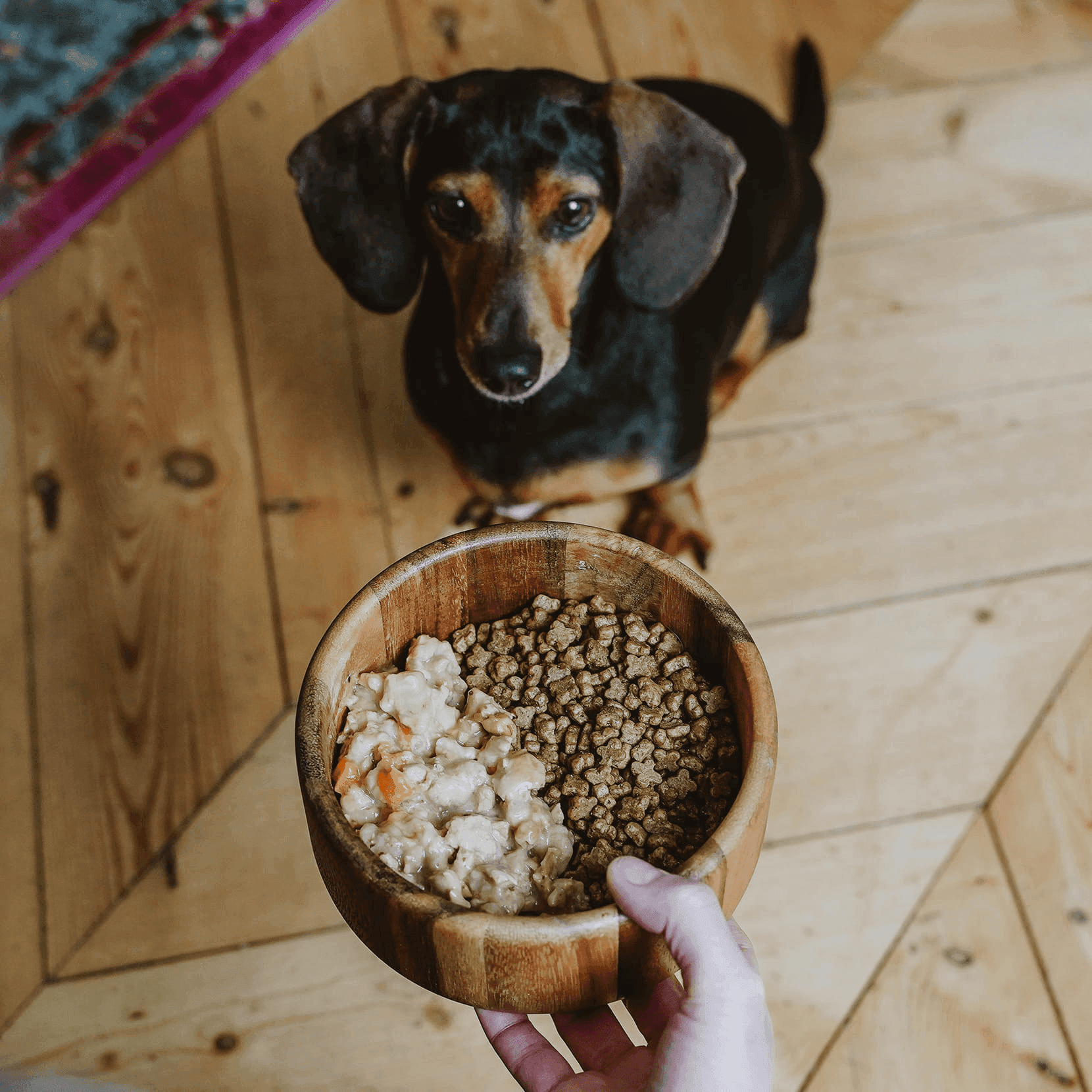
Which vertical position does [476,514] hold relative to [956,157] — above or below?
below

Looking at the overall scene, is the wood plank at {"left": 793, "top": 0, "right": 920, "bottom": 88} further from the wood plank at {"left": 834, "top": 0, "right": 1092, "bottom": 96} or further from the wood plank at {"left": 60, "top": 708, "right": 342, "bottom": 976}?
the wood plank at {"left": 60, "top": 708, "right": 342, "bottom": 976}

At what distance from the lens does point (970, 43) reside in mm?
1747

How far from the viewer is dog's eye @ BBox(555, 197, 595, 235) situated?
102 centimetres

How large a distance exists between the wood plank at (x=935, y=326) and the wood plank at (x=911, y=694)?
1.02ft

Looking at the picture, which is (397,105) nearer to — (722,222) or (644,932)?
(722,222)

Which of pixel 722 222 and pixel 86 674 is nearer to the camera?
pixel 722 222

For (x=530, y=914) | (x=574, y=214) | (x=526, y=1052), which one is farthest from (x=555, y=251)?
(x=526, y=1052)

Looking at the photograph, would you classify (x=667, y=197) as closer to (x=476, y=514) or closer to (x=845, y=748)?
(x=476, y=514)

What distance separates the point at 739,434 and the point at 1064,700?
1.73 ft

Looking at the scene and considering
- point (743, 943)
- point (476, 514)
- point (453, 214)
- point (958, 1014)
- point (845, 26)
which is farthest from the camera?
point (845, 26)

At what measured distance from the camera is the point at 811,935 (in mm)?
1192

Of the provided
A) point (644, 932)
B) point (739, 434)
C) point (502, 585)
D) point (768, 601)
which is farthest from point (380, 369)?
point (644, 932)

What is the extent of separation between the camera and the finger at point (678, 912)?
→ 65cm

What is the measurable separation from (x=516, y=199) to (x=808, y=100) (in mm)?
787
